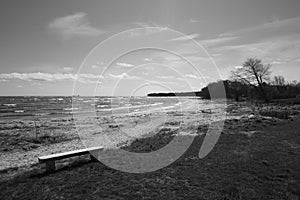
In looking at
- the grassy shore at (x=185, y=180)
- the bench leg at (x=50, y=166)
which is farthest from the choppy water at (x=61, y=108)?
the grassy shore at (x=185, y=180)

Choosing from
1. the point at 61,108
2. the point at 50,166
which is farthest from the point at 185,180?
the point at 61,108

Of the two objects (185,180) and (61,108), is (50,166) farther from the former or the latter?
(61,108)

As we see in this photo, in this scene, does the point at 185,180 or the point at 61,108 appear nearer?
the point at 185,180

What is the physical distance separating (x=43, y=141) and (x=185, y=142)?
29.7 feet

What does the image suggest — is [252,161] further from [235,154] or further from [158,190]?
[158,190]

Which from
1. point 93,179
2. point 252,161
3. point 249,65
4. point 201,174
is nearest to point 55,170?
point 93,179

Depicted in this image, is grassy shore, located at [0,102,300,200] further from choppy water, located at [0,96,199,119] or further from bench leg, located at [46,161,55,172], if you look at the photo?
choppy water, located at [0,96,199,119]

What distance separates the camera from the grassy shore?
4.25m

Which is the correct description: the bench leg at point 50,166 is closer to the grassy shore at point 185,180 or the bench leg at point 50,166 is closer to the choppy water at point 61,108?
the grassy shore at point 185,180

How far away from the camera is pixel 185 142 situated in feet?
30.1

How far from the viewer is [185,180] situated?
16.1 feet

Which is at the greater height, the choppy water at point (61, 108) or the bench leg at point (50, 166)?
the bench leg at point (50, 166)

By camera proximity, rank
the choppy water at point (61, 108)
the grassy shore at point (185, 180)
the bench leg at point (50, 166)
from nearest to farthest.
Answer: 1. the grassy shore at point (185, 180)
2. the bench leg at point (50, 166)
3. the choppy water at point (61, 108)

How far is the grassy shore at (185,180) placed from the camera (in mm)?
4246
